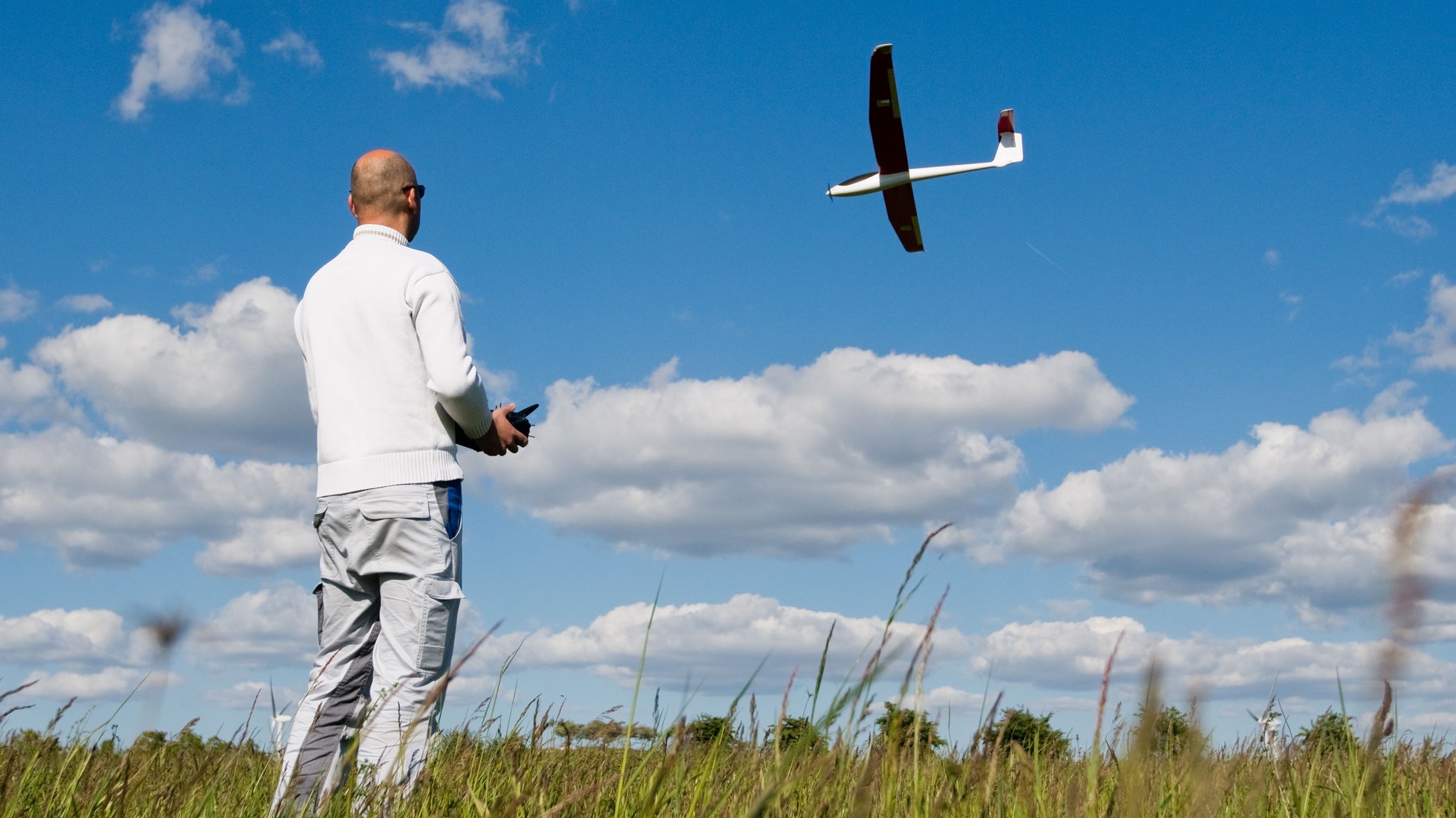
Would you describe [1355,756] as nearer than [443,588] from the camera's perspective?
Yes

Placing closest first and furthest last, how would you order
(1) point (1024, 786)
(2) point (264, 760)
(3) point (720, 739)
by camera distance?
1. (1) point (1024, 786)
2. (3) point (720, 739)
3. (2) point (264, 760)

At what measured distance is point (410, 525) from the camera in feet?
13.6

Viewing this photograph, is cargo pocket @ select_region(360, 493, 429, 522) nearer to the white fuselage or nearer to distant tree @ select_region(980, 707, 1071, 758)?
distant tree @ select_region(980, 707, 1071, 758)

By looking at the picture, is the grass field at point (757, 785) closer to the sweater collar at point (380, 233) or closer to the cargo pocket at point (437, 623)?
the cargo pocket at point (437, 623)

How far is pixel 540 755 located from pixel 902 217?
59.0ft

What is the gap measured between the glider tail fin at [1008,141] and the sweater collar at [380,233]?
18.3 m

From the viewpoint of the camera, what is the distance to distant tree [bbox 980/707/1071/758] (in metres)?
2.35

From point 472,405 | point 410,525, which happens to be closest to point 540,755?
point 410,525

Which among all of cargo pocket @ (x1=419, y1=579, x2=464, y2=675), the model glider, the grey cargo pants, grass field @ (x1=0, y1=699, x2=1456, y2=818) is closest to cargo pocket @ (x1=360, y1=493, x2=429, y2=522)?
the grey cargo pants

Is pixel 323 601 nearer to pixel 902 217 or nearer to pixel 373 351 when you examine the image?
pixel 373 351

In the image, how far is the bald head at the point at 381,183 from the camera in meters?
4.74

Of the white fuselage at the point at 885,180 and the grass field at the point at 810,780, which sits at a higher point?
the white fuselage at the point at 885,180

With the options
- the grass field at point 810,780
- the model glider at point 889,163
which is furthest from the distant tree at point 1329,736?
the model glider at point 889,163

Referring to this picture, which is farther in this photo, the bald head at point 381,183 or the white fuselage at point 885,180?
the white fuselage at point 885,180
